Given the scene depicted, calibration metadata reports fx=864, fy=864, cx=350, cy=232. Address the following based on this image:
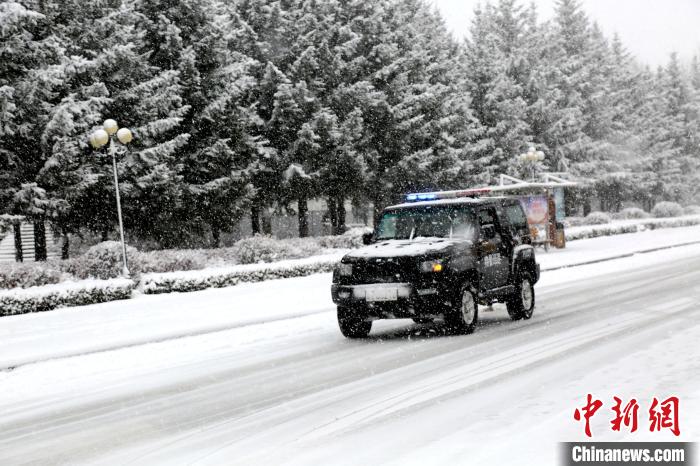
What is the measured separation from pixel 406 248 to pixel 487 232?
5.40ft

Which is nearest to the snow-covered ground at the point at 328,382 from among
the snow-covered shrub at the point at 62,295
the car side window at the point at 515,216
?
the snow-covered shrub at the point at 62,295

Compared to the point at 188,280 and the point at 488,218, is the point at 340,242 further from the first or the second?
the point at 488,218

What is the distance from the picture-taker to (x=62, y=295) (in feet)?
61.6

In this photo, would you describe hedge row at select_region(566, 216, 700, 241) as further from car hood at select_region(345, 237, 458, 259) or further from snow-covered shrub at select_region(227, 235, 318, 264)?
car hood at select_region(345, 237, 458, 259)

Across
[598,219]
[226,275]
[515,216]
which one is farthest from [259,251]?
[598,219]

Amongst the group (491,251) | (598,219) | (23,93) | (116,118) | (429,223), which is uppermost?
(23,93)

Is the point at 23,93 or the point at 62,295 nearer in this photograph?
the point at 62,295

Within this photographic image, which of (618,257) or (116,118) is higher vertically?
(116,118)

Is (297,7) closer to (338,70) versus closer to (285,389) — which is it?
(338,70)

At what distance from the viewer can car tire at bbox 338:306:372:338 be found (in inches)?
500

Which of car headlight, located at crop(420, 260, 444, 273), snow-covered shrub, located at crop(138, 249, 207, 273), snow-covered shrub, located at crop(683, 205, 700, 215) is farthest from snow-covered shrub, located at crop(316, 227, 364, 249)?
snow-covered shrub, located at crop(683, 205, 700, 215)

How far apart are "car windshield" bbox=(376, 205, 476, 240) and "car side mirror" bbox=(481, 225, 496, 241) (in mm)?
223

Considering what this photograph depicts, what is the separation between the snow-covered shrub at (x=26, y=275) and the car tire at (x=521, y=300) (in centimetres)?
1130

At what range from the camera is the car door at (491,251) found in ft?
42.6
